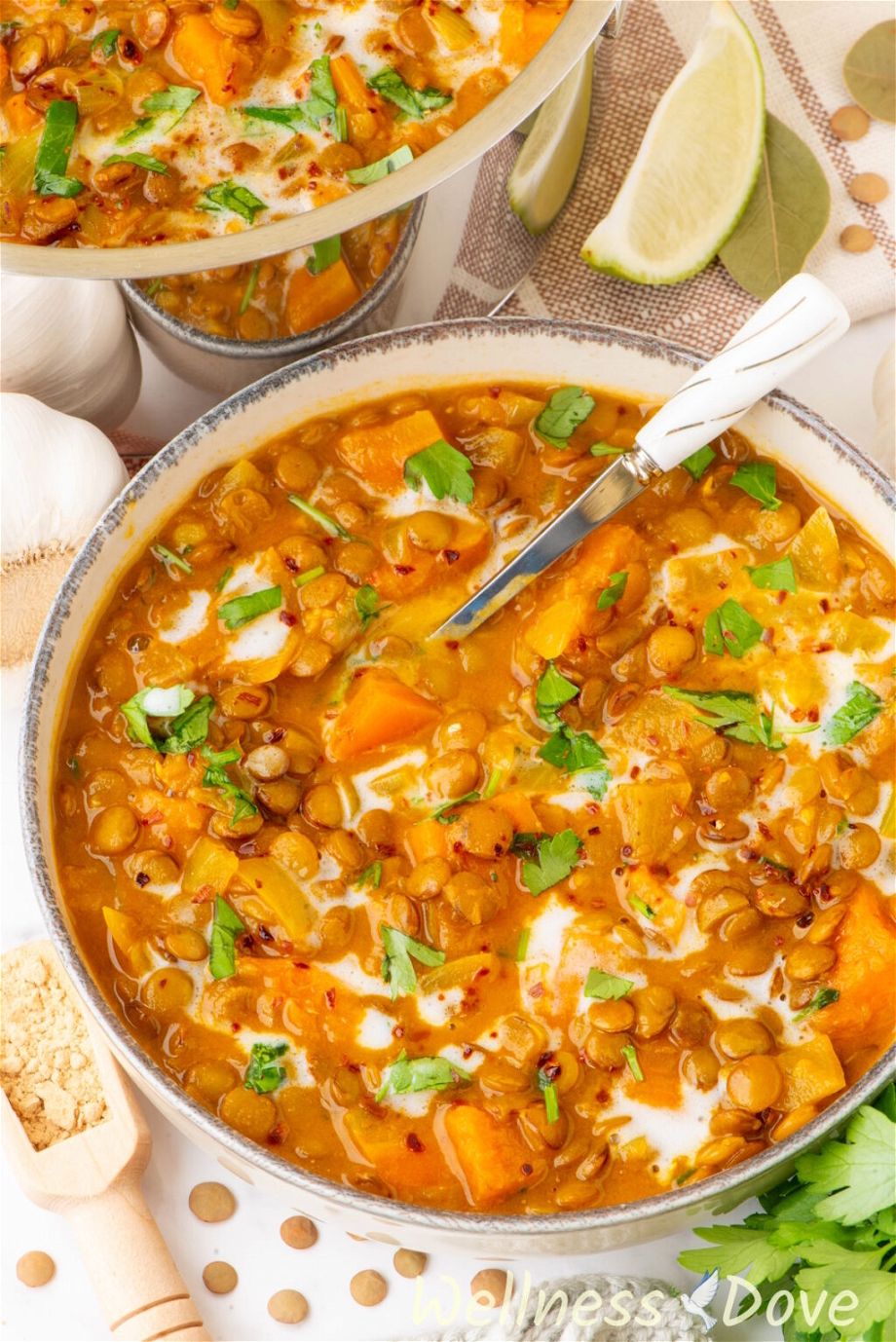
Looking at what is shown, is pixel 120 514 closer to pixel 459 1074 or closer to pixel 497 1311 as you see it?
pixel 459 1074

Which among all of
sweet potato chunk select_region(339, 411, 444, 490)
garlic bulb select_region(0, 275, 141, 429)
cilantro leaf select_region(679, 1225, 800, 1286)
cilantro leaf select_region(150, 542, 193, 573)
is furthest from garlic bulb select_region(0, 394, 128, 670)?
cilantro leaf select_region(679, 1225, 800, 1286)

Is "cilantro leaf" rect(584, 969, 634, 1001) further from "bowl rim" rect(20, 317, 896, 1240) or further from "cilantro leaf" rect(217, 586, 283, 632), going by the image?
"cilantro leaf" rect(217, 586, 283, 632)

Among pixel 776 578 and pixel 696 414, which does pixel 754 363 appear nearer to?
pixel 696 414

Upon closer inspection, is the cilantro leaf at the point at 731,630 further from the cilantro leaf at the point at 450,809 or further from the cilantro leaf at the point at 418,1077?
the cilantro leaf at the point at 418,1077

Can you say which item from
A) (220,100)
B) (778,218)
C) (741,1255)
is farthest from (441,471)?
(741,1255)

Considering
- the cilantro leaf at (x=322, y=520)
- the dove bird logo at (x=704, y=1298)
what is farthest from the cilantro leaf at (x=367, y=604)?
the dove bird logo at (x=704, y=1298)

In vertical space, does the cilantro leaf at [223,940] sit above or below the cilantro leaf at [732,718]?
below
